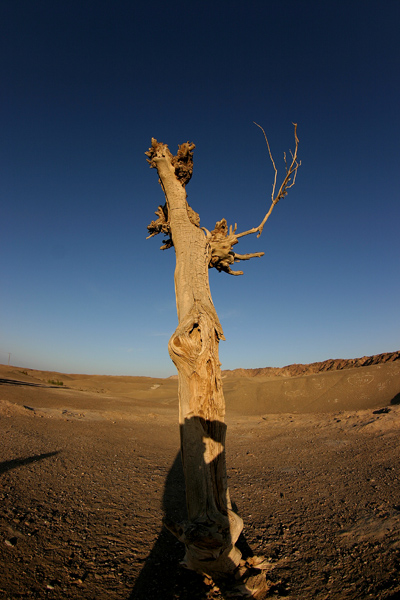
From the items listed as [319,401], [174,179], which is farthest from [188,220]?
[319,401]

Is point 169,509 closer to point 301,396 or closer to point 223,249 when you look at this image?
point 223,249

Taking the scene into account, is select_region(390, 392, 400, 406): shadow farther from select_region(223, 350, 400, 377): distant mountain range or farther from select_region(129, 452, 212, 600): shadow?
select_region(223, 350, 400, 377): distant mountain range

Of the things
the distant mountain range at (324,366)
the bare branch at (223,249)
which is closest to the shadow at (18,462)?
the bare branch at (223,249)

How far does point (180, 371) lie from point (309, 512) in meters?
3.31

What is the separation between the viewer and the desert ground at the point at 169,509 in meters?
2.64

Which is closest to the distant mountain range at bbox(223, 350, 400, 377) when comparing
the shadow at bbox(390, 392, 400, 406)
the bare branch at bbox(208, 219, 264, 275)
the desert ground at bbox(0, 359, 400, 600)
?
the shadow at bbox(390, 392, 400, 406)

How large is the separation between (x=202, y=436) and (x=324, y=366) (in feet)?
146

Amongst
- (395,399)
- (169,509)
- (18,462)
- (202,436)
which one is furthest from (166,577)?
(395,399)

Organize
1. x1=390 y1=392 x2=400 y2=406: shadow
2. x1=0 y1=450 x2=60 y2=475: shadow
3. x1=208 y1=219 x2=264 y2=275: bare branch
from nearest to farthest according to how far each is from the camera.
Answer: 1. x1=208 y1=219 x2=264 y2=275: bare branch
2. x1=0 y1=450 x2=60 y2=475: shadow
3. x1=390 y1=392 x2=400 y2=406: shadow

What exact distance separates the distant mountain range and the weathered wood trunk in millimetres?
31875

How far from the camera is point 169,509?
14.3 feet

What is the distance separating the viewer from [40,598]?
2.39 metres

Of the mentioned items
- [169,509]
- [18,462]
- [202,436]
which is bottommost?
[169,509]

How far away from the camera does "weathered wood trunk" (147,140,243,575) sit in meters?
2.43
